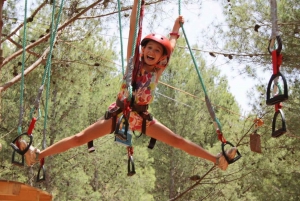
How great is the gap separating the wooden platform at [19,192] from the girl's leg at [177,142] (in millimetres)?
992

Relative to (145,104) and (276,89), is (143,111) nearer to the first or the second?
(145,104)

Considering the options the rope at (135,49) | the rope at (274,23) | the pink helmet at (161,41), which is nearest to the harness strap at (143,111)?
the rope at (135,49)

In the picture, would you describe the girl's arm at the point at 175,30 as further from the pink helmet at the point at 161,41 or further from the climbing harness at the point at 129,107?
the climbing harness at the point at 129,107

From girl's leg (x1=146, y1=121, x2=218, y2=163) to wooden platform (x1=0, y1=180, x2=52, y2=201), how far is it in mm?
992

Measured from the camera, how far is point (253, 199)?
12258mm

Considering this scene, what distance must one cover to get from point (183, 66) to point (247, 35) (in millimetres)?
4579

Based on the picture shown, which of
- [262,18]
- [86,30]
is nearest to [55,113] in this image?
[86,30]

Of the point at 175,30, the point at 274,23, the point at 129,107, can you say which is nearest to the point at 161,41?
the point at 175,30

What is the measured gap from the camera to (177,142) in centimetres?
353

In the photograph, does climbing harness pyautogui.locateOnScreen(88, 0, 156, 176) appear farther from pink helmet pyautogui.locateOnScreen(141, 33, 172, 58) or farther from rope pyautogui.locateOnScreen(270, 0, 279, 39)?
rope pyautogui.locateOnScreen(270, 0, 279, 39)

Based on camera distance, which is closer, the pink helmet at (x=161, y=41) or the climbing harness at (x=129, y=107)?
the climbing harness at (x=129, y=107)

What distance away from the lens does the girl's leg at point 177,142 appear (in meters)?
3.47

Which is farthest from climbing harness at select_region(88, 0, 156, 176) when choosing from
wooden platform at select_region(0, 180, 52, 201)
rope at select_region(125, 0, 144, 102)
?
wooden platform at select_region(0, 180, 52, 201)

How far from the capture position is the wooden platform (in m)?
3.64
